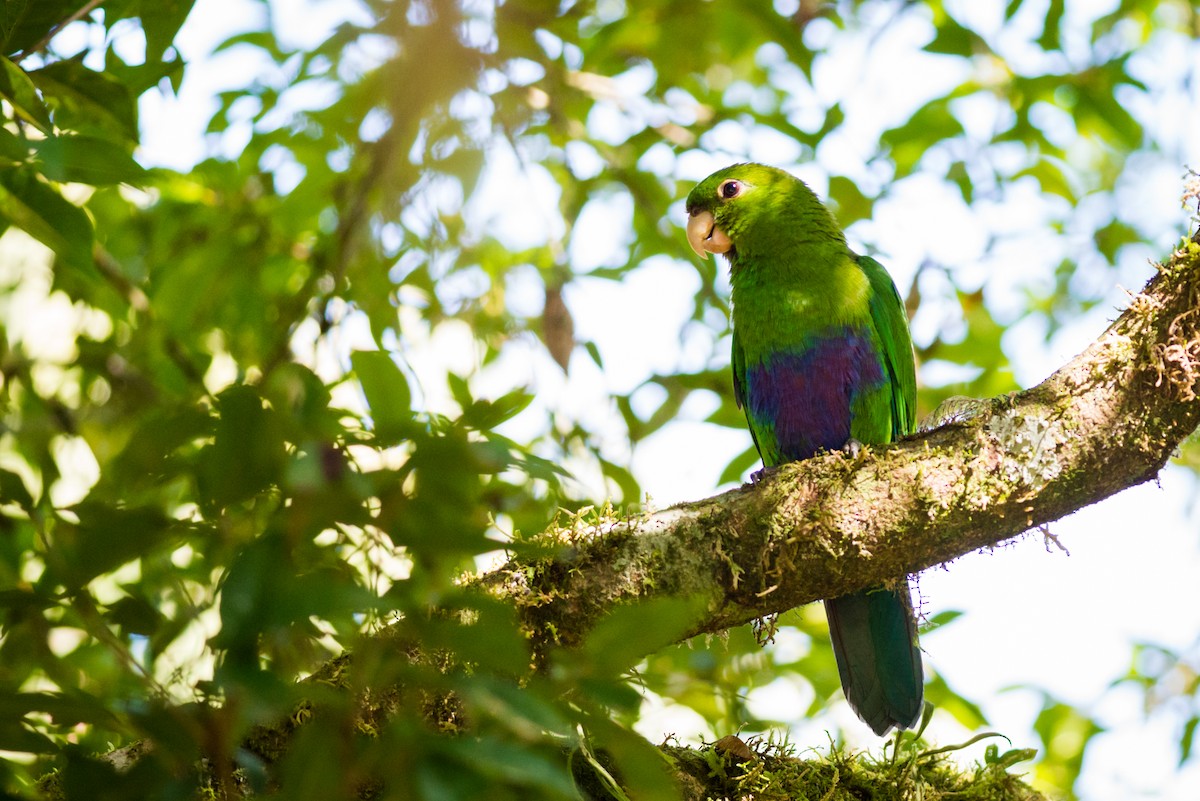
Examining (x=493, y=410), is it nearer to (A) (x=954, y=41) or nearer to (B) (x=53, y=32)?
(B) (x=53, y=32)

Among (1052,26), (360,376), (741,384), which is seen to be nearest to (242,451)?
(360,376)

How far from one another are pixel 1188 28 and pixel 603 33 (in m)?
2.82

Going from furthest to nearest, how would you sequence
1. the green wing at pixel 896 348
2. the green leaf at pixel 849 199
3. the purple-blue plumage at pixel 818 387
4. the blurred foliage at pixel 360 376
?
the green leaf at pixel 849 199 < the green wing at pixel 896 348 < the purple-blue plumage at pixel 818 387 < the blurred foliage at pixel 360 376

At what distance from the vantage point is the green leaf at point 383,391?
132cm

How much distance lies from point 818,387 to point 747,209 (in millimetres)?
896

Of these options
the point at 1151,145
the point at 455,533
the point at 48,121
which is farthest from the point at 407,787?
the point at 1151,145

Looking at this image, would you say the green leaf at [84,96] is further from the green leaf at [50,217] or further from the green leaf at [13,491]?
the green leaf at [13,491]

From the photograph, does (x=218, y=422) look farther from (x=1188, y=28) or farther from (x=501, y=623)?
(x=1188, y=28)

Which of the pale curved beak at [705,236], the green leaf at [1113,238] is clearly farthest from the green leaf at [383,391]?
the green leaf at [1113,238]

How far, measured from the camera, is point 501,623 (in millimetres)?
1201

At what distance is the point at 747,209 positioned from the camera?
408cm

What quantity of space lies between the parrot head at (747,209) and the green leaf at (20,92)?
8.76 ft

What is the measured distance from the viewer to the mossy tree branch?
2117mm

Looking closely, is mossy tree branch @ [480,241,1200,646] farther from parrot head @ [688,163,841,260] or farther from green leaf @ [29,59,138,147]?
parrot head @ [688,163,841,260]
